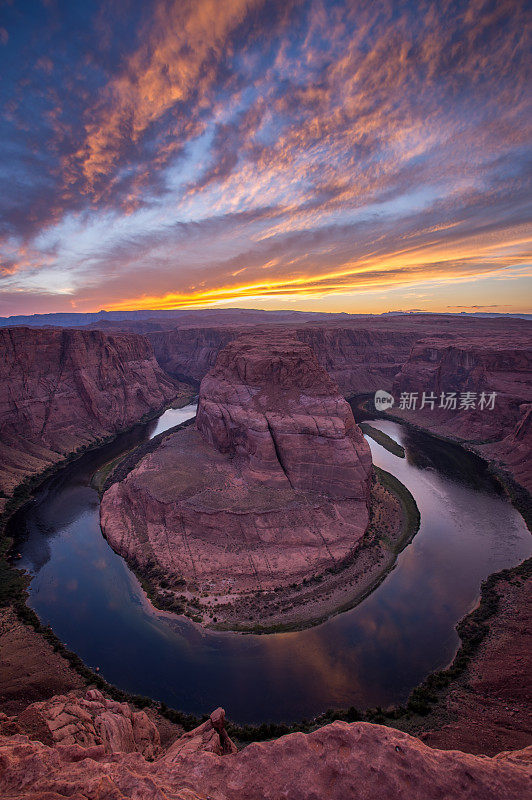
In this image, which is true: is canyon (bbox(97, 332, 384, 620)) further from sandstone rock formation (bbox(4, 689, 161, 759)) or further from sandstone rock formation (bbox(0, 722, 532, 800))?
sandstone rock formation (bbox(0, 722, 532, 800))

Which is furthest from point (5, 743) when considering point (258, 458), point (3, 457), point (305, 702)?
point (3, 457)

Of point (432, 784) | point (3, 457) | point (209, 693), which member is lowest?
point (209, 693)

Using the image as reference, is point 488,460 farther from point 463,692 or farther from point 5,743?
point 5,743

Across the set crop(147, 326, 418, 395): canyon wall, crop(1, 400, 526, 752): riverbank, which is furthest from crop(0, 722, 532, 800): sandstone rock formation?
crop(147, 326, 418, 395): canyon wall

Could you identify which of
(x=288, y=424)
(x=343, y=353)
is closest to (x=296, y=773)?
(x=288, y=424)

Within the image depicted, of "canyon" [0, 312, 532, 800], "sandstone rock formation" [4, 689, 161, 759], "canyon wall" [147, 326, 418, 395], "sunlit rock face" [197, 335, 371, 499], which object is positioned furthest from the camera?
"canyon wall" [147, 326, 418, 395]

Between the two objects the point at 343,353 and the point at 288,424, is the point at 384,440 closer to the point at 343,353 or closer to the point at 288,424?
the point at 288,424

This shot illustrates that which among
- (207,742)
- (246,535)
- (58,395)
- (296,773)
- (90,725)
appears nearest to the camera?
(296,773)
